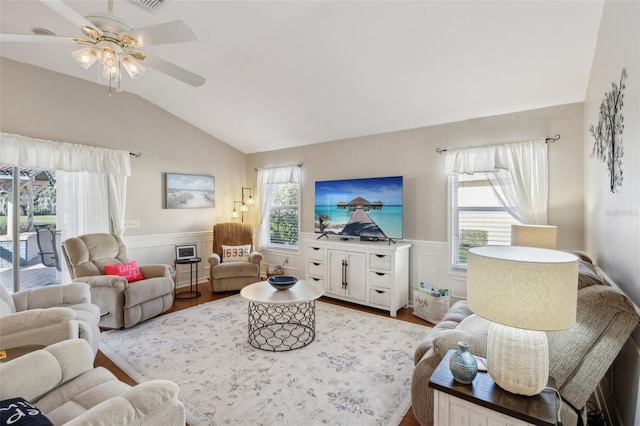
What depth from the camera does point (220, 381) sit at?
2.36 metres

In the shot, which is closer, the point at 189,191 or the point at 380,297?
the point at 380,297

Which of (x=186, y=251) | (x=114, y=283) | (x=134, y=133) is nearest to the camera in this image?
(x=114, y=283)

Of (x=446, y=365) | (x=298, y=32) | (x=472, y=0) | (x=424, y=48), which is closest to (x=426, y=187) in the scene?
(x=424, y=48)

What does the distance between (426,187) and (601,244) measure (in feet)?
6.41

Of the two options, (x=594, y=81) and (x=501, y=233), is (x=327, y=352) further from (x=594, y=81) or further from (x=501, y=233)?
(x=594, y=81)

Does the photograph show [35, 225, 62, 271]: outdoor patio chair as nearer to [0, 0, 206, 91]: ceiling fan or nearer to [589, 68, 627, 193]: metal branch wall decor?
[0, 0, 206, 91]: ceiling fan

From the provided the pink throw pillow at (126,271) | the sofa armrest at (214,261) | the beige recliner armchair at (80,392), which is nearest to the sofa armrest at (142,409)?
the beige recliner armchair at (80,392)

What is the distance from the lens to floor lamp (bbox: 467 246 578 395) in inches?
42.2

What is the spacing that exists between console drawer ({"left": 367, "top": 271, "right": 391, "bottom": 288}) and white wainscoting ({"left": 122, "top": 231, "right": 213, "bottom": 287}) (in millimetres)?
3091

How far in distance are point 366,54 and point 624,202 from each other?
2297 millimetres

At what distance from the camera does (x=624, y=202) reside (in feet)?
5.23

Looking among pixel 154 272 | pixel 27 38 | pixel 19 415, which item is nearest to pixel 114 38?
pixel 27 38

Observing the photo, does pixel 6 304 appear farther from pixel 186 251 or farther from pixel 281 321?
pixel 186 251

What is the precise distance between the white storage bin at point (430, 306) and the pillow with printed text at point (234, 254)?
9.12 feet
